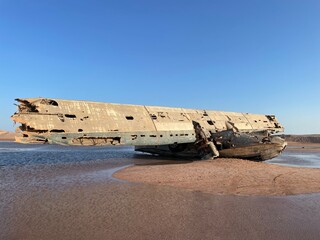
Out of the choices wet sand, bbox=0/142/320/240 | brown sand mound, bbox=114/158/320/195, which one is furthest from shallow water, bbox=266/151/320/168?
wet sand, bbox=0/142/320/240

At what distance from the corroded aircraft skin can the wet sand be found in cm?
618

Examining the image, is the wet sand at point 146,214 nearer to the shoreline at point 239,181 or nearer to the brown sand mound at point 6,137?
the shoreline at point 239,181

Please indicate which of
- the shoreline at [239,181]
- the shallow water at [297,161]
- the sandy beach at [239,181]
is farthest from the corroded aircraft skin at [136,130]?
the sandy beach at [239,181]

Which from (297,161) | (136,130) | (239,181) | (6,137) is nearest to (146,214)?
(239,181)

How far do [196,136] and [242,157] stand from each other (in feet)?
13.7

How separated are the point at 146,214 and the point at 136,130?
1400 cm

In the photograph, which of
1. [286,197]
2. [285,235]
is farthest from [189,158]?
[285,235]

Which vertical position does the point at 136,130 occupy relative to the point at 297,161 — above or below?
above

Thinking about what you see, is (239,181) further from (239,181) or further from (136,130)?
(136,130)

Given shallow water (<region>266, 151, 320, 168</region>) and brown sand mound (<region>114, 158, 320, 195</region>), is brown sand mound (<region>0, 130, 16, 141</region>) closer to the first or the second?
shallow water (<region>266, 151, 320, 168</region>)

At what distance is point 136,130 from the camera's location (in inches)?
836

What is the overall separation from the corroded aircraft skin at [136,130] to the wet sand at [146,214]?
6.18 m

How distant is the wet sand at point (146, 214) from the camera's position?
6.04m

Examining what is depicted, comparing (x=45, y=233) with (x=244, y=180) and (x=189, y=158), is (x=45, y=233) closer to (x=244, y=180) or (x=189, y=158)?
(x=244, y=180)
